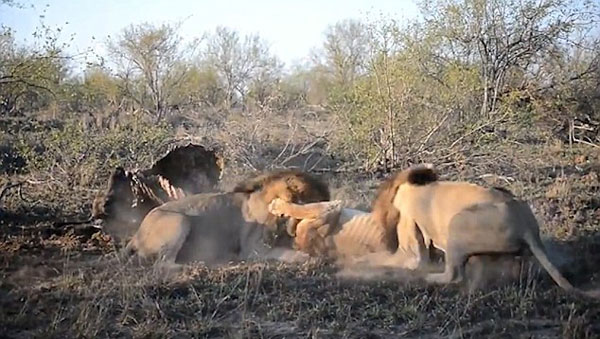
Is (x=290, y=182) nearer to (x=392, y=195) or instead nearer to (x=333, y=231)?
(x=333, y=231)

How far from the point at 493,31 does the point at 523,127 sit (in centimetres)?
463

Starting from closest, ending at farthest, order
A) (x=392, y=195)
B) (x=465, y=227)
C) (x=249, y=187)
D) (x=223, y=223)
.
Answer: (x=465, y=227) < (x=392, y=195) < (x=223, y=223) < (x=249, y=187)

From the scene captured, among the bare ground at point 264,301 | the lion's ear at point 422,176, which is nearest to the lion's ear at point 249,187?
the bare ground at point 264,301

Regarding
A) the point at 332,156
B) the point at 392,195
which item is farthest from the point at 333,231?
the point at 332,156

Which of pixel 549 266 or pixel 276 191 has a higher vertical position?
pixel 276 191

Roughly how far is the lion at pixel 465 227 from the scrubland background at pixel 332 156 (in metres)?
0.25

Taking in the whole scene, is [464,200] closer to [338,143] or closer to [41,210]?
Result: [41,210]

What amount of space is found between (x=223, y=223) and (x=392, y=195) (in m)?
1.69

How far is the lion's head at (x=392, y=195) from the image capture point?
7.24 meters

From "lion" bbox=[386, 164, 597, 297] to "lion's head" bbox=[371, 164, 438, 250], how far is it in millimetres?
112

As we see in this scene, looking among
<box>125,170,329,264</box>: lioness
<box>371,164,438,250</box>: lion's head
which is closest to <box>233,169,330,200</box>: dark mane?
<box>125,170,329,264</box>: lioness

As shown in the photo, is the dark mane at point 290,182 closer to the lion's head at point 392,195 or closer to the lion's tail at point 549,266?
the lion's head at point 392,195

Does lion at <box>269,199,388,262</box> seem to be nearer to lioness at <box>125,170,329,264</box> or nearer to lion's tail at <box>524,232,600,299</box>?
lioness at <box>125,170,329,264</box>

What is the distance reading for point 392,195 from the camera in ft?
24.4
